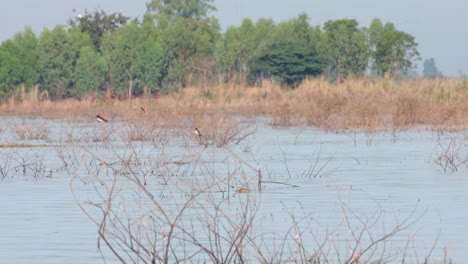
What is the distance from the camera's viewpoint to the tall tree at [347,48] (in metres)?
62.0

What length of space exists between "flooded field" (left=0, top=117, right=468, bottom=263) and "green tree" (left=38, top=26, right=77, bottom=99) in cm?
3800

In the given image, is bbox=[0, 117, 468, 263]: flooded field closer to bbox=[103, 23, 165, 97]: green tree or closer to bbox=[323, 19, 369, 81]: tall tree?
bbox=[103, 23, 165, 97]: green tree

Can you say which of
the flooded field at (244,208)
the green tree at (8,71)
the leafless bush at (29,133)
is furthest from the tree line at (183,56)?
the flooded field at (244,208)

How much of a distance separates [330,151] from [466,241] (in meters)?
11.6

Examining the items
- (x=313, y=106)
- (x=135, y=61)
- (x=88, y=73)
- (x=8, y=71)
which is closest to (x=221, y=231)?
(x=313, y=106)

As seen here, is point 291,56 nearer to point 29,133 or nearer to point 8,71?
point 8,71

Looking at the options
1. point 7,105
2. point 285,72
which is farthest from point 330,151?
point 285,72

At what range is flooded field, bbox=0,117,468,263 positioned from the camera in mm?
8211

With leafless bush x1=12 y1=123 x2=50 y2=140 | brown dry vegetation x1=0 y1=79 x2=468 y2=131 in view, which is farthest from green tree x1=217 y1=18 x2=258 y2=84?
leafless bush x1=12 y1=123 x2=50 y2=140

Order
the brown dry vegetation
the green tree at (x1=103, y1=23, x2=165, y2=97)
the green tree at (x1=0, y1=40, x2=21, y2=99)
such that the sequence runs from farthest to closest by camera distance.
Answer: the green tree at (x1=103, y1=23, x2=165, y2=97)
the green tree at (x1=0, y1=40, x2=21, y2=99)
the brown dry vegetation

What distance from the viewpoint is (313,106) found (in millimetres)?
31906

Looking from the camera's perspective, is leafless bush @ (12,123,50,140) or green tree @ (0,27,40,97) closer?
leafless bush @ (12,123,50,140)

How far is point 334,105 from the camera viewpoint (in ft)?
104

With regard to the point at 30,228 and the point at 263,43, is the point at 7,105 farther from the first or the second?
the point at 30,228
